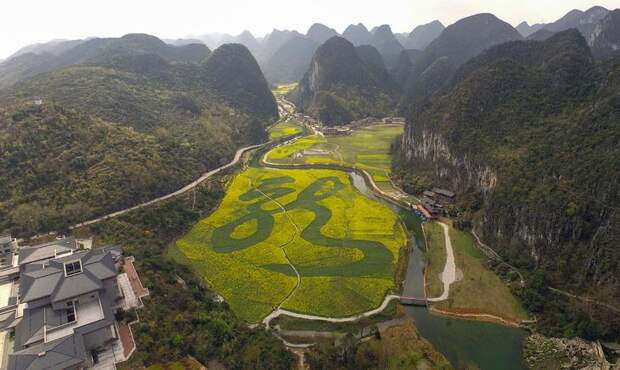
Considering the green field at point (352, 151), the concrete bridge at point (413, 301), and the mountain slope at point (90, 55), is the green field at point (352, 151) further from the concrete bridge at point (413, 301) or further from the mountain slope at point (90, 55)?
the mountain slope at point (90, 55)

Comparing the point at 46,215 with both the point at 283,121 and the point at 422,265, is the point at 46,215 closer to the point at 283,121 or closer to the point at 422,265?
the point at 422,265

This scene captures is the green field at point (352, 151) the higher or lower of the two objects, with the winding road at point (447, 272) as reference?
higher

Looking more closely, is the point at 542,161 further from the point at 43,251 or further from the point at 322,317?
the point at 43,251

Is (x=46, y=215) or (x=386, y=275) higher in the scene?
(x=46, y=215)

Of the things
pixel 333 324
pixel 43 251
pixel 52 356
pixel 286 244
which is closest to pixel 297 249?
pixel 286 244


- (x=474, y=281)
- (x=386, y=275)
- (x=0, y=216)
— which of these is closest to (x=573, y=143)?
(x=474, y=281)

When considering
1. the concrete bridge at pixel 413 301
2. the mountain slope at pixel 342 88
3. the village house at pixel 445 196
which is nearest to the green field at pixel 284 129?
the mountain slope at pixel 342 88

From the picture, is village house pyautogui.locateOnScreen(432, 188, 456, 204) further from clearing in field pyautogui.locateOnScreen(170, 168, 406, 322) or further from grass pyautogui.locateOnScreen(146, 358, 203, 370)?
grass pyautogui.locateOnScreen(146, 358, 203, 370)

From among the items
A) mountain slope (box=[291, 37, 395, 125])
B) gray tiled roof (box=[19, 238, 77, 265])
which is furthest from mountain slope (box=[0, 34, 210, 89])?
gray tiled roof (box=[19, 238, 77, 265])
